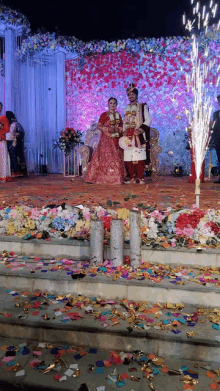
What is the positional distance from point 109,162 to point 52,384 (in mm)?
5719

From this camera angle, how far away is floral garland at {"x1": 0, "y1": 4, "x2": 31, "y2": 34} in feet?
30.9

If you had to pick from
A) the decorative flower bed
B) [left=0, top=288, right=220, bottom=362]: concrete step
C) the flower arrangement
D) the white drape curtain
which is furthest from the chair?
[left=0, top=288, right=220, bottom=362]: concrete step

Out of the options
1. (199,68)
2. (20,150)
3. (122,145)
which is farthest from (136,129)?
(199,68)

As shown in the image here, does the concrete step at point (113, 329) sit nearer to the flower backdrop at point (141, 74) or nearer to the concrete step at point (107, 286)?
the concrete step at point (107, 286)

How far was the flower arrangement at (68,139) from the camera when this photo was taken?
10531mm

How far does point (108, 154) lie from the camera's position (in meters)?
7.21

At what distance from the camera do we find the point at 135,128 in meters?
7.12

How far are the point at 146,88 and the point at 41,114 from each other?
146 inches

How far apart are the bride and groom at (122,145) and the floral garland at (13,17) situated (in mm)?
4731

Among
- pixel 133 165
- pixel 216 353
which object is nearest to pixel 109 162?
pixel 133 165

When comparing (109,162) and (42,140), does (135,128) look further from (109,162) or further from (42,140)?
(42,140)

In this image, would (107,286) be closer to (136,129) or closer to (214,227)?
(214,227)

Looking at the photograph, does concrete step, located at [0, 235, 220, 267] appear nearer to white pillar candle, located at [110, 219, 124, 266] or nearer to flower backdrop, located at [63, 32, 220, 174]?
white pillar candle, located at [110, 219, 124, 266]

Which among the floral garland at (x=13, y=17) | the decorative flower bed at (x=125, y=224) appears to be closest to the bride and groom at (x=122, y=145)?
the decorative flower bed at (x=125, y=224)
